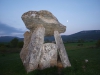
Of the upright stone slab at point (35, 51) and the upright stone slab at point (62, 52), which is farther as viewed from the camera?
the upright stone slab at point (62, 52)

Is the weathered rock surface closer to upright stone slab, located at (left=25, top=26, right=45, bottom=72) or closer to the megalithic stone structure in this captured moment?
the megalithic stone structure

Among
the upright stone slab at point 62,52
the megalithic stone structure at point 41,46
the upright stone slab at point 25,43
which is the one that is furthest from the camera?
the upright stone slab at point 25,43

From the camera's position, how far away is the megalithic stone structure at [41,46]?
36.8ft

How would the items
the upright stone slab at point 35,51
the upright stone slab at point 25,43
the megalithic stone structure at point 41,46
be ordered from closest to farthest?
the upright stone slab at point 35,51 → the megalithic stone structure at point 41,46 → the upright stone slab at point 25,43

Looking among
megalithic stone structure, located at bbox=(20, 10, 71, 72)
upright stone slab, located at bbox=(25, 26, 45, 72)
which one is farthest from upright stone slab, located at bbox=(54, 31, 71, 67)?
upright stone slab, located at bbox=(25, 26, 45, 72)

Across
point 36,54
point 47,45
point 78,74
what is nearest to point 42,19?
point 47,45

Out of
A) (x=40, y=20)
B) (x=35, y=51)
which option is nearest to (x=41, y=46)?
(x=35, y=51)

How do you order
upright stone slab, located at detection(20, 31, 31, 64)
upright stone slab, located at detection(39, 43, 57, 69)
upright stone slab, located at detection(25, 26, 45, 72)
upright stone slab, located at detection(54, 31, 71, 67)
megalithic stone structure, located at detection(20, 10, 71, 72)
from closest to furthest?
upright stone slab, located at detection(25, 26, 45, 72), megalithic stone structure, located at detection(20, 10, 71, 72), upright stone slab, located at detection(39, 43, 57, 69), upright stone slab, located at detection(54, 31, 71, 67), upright stone slab, located at detection(20, 31, 31, 64)

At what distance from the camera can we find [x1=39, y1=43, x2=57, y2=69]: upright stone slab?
1164 centimetres

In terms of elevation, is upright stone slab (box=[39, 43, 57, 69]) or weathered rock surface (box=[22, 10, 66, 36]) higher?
weathered rock surface (box=[22, 10, 66, 36])

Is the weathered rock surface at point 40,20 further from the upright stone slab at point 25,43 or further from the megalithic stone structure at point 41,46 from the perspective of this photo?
the upright stone slab at point 25,43

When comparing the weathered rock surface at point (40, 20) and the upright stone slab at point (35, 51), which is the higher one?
the weathered rock surface at point (40, 20)

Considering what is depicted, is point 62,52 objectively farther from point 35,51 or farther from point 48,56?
point 35,51

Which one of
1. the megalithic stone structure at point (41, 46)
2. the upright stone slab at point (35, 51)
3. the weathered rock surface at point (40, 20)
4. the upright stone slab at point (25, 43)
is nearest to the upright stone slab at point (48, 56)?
the megalithic stone structure at point (41, 46)
